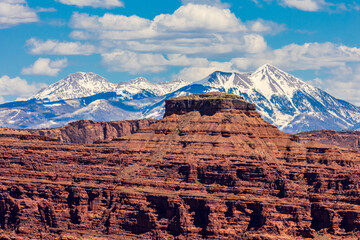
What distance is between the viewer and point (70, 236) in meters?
198

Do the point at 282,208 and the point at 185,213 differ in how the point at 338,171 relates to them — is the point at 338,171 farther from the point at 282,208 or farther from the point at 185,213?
the point at 185,213

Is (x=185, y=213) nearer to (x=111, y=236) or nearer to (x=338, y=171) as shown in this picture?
(x=111, y=236)

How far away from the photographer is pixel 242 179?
198875 mm

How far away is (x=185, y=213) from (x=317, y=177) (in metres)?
28.9

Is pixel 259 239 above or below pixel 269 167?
below

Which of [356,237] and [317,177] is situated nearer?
[356,237]

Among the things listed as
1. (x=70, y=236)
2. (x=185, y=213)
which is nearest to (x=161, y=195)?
(x=185, y=213)

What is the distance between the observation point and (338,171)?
19700cm

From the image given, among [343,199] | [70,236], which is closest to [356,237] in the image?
[343,199]

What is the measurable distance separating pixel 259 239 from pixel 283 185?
1543 cm

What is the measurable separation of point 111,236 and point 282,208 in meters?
36.1

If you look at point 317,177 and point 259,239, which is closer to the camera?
point 259,239

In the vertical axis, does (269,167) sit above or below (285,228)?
above

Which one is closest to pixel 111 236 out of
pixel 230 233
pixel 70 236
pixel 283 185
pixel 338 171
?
pixel 70 236
